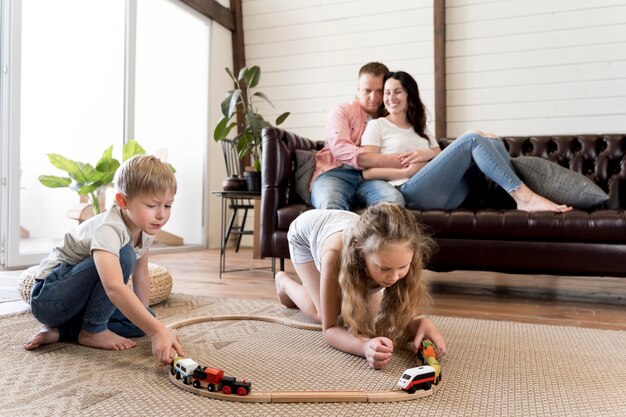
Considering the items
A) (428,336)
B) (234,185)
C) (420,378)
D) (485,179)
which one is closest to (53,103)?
(234,185)

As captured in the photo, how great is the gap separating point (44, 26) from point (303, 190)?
2.13 metres

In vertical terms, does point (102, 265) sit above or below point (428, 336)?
above

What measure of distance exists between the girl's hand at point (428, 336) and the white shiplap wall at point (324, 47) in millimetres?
3102

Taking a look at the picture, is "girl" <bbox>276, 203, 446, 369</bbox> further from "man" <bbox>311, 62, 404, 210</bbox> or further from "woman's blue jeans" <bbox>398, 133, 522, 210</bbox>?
"woman's blue jeans" <bbox>398, 133, 522, 210</bbox>

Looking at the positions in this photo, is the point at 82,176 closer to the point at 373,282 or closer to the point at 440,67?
the point at 373,282

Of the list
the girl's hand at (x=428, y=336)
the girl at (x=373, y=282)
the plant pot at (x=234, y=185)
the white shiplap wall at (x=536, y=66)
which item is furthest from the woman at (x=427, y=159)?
the white shiplap wall at (x=536, y=66)

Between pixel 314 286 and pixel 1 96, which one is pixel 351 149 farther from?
pixel 1 96

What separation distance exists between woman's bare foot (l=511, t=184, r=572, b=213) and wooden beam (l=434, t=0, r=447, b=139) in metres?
1.79

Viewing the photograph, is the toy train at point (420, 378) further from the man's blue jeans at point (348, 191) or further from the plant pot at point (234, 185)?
the plant pot at point (234, 185)

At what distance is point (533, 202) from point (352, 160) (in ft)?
2.76

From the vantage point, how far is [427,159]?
2531 mm

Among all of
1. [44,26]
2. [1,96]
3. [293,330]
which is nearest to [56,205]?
[1,96]

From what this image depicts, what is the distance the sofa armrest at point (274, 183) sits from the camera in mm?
2553

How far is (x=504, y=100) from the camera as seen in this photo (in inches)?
154
